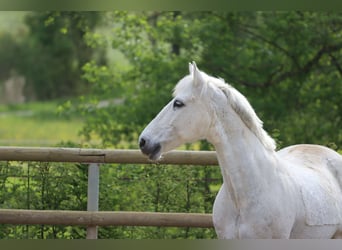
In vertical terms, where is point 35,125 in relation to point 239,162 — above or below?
above

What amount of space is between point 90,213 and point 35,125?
1411cm

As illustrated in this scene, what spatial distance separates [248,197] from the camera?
3863mm

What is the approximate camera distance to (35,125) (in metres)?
18.8

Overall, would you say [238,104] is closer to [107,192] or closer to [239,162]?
[239,162]

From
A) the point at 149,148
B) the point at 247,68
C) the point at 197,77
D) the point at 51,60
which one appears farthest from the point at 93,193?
the point at 51,60

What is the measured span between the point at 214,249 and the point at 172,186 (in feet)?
8.09

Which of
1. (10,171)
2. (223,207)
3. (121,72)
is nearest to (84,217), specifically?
(10,171)

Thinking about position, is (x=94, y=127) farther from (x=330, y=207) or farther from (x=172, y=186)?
(x=330, y=207)

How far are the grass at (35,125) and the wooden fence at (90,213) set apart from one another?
9.55 meters

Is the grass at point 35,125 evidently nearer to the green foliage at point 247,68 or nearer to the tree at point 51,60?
the tree at point 51,60

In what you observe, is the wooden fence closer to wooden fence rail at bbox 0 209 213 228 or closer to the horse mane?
wooden fence rail at bbox 0 209 213 228

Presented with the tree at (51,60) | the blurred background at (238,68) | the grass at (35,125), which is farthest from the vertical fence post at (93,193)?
the tree at (51,60)

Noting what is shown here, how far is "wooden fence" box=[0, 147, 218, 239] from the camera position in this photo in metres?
4.91

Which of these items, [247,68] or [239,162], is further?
[247,68]
